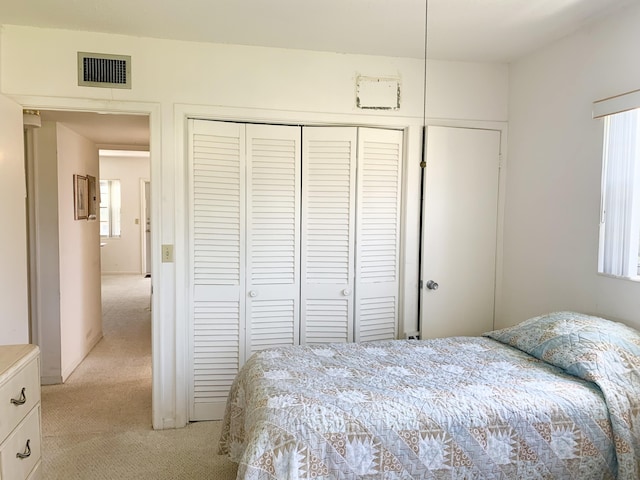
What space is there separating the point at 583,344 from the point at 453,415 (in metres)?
0.75

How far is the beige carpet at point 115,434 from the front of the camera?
2.42 metres

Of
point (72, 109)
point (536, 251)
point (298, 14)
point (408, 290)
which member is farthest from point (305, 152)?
point (536, 251)

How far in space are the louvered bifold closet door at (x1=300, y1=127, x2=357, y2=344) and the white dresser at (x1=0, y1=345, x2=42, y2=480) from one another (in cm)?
158

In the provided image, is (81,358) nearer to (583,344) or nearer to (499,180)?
(499,180)

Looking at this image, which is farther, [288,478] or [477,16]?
[477,16]

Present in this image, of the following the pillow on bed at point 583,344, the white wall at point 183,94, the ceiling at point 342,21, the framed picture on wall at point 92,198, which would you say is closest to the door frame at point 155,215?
the white wall at point 183,94

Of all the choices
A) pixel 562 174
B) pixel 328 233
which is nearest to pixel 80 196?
pixel 328 233

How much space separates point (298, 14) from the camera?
2377mm

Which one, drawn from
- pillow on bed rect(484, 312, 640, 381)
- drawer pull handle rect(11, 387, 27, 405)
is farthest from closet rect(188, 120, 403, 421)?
drawer pull handle rect(11, 387, 27, 405)

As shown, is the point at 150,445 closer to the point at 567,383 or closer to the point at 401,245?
the point at 401,245

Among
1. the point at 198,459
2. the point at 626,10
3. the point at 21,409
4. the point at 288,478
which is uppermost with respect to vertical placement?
the point at 626,10

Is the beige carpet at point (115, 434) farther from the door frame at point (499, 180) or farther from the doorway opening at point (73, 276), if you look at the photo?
the door frame at point (499, 180)

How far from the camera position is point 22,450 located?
173 cm

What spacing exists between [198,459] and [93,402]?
3.83 feet
